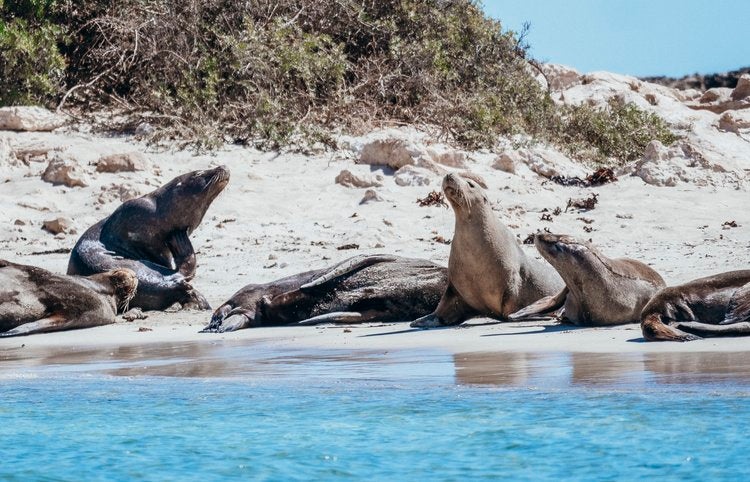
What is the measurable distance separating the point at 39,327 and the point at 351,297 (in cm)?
245

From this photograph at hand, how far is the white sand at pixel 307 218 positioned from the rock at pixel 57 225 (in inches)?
6.0

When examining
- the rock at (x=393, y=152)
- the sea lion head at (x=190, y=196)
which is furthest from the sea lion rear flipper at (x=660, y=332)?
the rock at (x=393, y=152)

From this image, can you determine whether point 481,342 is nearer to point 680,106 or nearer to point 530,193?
point 530,193

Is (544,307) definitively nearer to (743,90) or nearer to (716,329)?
(716,329)

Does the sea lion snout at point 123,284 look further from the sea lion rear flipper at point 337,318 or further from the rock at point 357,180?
the rock at point 357,180

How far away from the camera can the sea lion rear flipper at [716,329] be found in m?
7.23

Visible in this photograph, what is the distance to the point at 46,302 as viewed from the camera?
1010 cm

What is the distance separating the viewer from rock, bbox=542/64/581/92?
24.5m

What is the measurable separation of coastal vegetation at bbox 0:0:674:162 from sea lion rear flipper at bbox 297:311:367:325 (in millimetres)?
6698

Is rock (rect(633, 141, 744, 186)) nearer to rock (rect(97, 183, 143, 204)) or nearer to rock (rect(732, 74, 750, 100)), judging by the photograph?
rock (rect(97, 183, 143, 204))

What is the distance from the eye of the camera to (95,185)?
1470 cm

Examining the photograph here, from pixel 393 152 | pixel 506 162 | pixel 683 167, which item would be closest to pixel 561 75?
pixel 683 167

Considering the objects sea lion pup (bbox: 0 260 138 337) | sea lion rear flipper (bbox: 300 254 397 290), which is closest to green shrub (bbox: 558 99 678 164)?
sea lion rear flipper (bbox: 300 254 397 290)

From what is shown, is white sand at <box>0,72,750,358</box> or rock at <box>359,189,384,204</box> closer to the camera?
white sand at <box>0,72,750,358</box>
